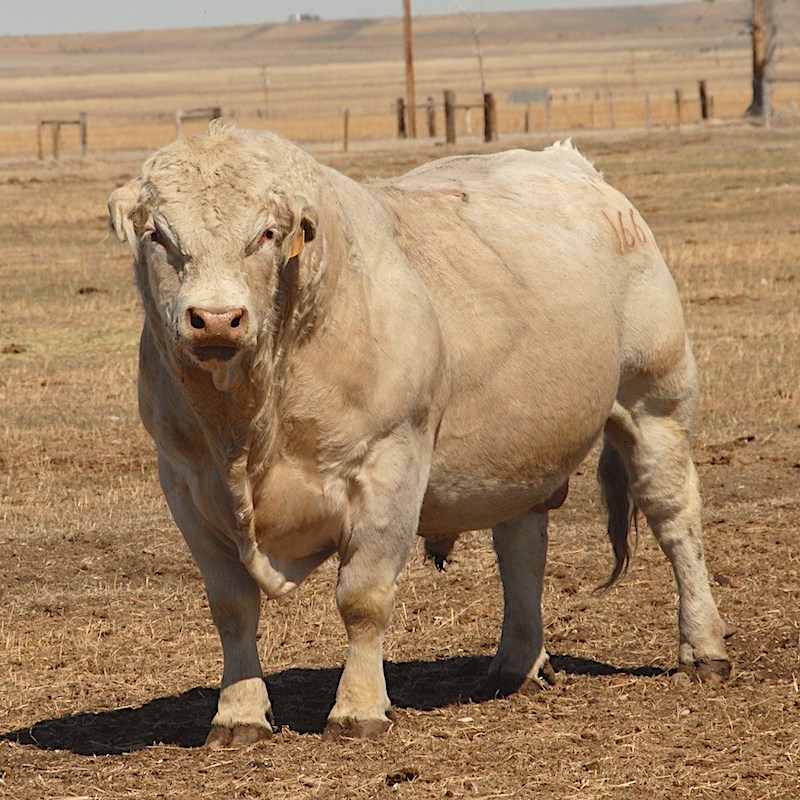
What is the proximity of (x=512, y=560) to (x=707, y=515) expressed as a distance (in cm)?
244

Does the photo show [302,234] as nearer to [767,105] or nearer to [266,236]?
[266,236]

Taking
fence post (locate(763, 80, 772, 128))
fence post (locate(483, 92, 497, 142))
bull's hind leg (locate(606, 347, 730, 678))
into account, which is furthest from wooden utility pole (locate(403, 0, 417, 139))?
bull's hind leg (locate(606, 347, 730, 678))

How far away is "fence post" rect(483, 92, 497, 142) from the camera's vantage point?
122 feet

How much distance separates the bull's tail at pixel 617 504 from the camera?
21.4 feet

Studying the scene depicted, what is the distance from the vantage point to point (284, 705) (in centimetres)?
565

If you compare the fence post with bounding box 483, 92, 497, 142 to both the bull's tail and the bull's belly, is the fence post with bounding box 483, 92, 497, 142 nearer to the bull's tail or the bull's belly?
the bull's tail

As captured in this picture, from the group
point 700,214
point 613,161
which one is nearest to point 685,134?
point 613,161

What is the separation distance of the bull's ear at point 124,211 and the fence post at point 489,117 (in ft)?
108

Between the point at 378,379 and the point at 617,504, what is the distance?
194 centimetres

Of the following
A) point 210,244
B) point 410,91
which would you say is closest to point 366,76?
point 410,91

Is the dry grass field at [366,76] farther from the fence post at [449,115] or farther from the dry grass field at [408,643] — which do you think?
the dry grass field at [408,643]

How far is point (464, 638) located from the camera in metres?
6.57

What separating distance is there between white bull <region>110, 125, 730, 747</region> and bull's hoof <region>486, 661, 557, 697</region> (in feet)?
0.04

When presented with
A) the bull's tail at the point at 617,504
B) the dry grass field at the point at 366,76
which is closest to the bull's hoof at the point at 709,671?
the bull's tail at the point at 617,504
